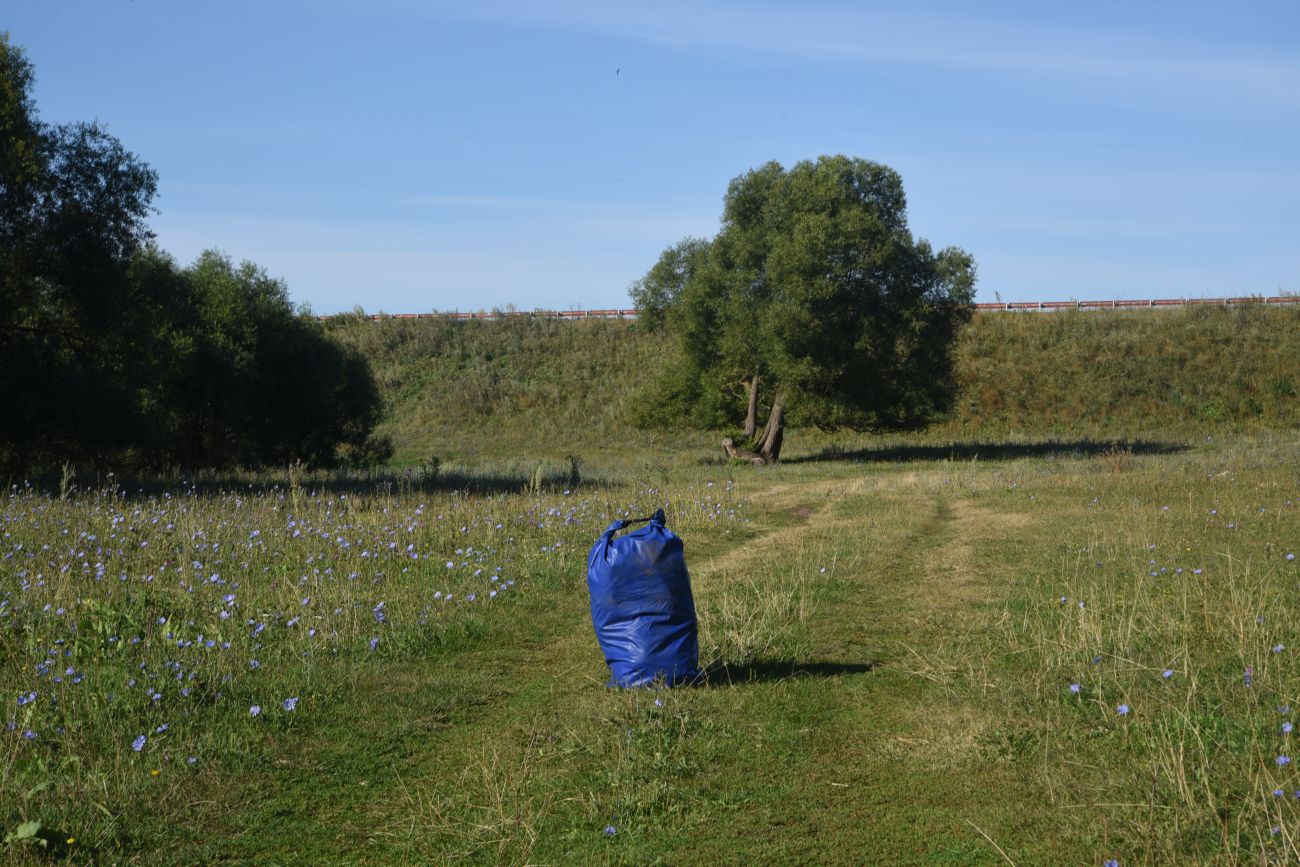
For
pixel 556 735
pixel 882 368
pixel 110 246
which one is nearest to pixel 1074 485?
pixel 882 368

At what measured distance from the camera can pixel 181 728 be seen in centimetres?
578

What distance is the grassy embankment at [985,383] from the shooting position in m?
42.4

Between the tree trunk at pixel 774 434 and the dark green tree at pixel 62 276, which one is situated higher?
the dark green tree at pixel 62 276

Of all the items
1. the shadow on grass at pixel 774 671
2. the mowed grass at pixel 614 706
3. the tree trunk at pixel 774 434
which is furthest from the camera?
the tree trunk at pixel 774 434

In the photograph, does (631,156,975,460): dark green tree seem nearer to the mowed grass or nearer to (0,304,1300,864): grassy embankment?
(0,304,1300,864): grassy embankment

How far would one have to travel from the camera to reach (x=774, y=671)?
24.4 feet

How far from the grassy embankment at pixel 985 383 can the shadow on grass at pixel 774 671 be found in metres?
27.7

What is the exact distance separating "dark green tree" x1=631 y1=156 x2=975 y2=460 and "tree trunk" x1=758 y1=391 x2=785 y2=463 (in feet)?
0.15

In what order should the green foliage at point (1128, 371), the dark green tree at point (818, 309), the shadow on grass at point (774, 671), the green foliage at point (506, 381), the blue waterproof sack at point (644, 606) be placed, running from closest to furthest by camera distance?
the blue waterproof sack at point (644, 606) < the shadow on grass at point (774, 671) < the dark green tree at point (818, 309) < the green foliage at point (1128, 371) < the green foliage at point (506, 381)

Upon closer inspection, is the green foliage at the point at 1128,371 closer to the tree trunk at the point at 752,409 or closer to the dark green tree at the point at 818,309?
the dark green tree at the point at 818,309

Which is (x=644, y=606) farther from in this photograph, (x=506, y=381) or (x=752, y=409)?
(x=506, y=381)

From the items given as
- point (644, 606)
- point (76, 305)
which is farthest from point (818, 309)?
point (644, 606)

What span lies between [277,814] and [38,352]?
749 inches

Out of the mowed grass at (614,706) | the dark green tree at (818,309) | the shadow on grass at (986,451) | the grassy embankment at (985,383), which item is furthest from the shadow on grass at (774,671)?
the grassy embankment at (985,383)
